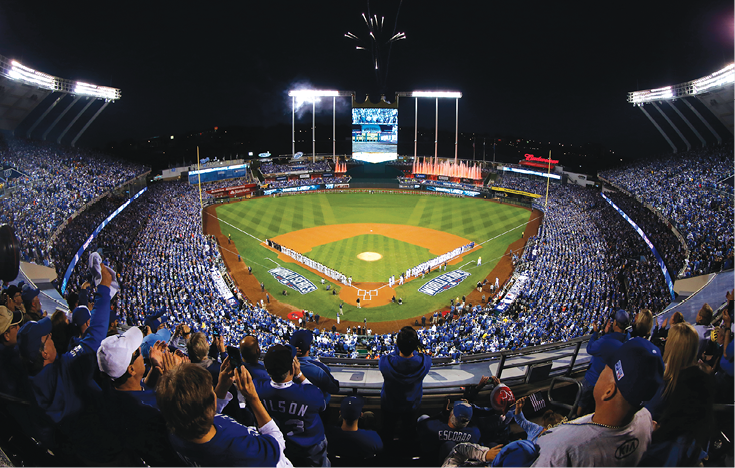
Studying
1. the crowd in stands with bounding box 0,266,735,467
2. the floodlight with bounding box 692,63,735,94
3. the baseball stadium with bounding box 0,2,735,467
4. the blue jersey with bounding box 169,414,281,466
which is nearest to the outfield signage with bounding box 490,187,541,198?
the baseball stadium with bounding box 0,2,735,467

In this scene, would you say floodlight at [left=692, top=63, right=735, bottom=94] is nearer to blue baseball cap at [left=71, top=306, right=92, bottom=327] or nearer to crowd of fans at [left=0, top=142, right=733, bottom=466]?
crowd of fans at [left=0, top=142, right=733, bottom=466]

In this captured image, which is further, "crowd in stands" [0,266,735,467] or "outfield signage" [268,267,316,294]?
"outfield signage" [268,267,316,294]

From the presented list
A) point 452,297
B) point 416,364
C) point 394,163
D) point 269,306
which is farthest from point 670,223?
point 394,163

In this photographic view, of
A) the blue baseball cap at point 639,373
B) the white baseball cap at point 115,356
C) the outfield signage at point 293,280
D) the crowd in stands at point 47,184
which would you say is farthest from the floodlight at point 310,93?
the blue baseball cap at point 639,373

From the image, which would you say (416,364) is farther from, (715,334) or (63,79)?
(63,79)

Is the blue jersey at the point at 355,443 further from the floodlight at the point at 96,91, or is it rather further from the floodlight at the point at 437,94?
the floodlight at the point at 437,94
